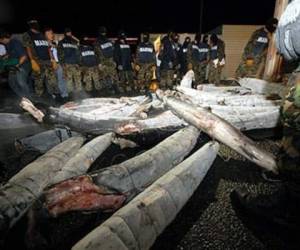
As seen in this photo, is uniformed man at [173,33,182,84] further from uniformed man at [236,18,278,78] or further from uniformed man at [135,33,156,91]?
uniformed man at [236,18,278,78]

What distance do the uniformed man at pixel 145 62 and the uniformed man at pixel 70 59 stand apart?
7.99ft

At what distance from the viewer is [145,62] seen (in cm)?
1141

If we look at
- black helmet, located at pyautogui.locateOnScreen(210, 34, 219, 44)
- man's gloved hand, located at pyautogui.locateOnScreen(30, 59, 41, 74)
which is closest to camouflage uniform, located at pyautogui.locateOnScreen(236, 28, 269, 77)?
black helmet, located at pyautogui.locateOnScreen(210, 34, 219, 44)

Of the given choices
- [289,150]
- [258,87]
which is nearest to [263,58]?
[258,87]

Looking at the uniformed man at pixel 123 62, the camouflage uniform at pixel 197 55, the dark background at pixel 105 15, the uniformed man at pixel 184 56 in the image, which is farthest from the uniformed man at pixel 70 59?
the dark background at pixel 105 15

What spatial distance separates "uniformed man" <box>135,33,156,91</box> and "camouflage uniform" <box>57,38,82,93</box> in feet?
8.00

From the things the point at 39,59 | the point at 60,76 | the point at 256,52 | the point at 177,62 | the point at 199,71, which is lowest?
the point at 199,71

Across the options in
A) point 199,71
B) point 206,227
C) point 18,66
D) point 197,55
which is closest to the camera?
point 206,227

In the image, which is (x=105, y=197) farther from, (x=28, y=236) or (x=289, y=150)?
(x=289, y=150)

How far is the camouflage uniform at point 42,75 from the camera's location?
8.82m

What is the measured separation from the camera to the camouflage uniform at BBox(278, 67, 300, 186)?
3201mm

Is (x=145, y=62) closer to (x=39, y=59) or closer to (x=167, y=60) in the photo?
(x=167, y=60)

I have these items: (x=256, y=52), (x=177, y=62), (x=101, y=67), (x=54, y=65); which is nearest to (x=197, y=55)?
(x=177, y=62)

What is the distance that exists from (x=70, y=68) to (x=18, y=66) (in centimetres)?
183
